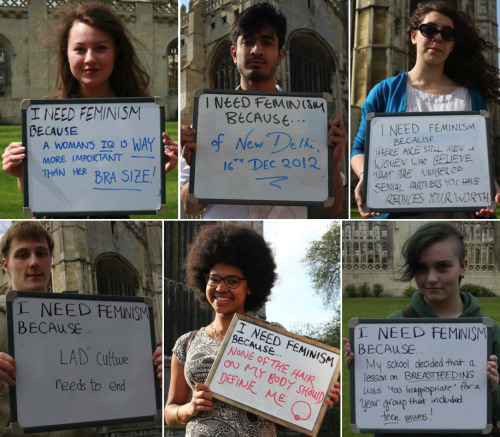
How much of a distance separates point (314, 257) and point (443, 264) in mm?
1259

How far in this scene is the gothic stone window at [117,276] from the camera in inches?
296

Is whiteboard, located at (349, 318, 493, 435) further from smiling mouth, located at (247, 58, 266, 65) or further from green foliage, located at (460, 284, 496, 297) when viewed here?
smiling mouth, located at (247, 58, 266, 65)

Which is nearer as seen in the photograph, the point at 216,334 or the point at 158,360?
the point at 216,334

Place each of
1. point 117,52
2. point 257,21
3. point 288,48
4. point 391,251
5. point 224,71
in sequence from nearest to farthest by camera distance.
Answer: point 257,21 → point 117,52 → point 391,251 → point 224,71 → point 288,48

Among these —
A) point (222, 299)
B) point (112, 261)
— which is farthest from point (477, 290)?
point (112, 261)

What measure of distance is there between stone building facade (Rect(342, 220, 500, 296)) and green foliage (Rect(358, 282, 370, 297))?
3 cm

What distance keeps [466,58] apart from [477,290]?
1885 millimetres

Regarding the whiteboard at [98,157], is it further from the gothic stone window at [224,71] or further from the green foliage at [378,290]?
the green foliage at [378,290]

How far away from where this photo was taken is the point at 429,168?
6.39m

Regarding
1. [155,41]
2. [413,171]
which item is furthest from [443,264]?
[155,41]

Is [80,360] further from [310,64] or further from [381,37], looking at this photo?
[381,37]

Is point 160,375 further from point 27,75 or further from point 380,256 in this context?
point 27,75

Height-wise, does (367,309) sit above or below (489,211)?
below

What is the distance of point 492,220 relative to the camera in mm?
6766
